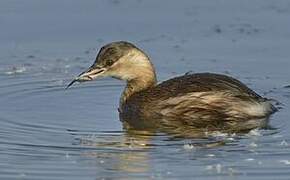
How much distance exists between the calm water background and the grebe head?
1.03 feet

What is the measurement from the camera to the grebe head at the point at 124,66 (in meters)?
12.0

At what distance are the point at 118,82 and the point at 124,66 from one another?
109 cm

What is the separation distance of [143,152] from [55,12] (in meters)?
5.37

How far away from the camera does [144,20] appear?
14773mm

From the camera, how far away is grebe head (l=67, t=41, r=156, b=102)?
472 inches

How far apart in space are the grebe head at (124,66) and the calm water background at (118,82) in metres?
0.31

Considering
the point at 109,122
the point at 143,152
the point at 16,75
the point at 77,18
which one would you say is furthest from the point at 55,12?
the point at 143,152

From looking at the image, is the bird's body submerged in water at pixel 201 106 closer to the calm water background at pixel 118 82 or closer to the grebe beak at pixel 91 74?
the calm water background at pixel 118 82

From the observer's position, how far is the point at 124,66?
12117 mm

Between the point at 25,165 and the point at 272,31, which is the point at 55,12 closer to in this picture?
the point at 272,31

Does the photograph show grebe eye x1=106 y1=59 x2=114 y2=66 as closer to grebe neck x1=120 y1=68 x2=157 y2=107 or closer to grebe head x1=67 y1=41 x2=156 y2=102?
grebe head x1=67 y1=41 x2=156 y2=102

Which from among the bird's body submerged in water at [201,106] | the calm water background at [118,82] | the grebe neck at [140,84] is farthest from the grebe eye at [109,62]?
the bird's body submerged in water at [201,106]

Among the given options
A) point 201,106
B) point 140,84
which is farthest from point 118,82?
point 201,106

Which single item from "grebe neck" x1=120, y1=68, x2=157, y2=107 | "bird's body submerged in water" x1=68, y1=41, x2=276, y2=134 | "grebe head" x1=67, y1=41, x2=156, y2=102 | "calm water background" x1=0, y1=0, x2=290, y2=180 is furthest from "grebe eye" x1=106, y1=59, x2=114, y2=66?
"bird's body submerged in water" x1=68, y1=41, x2=276, y2=134
